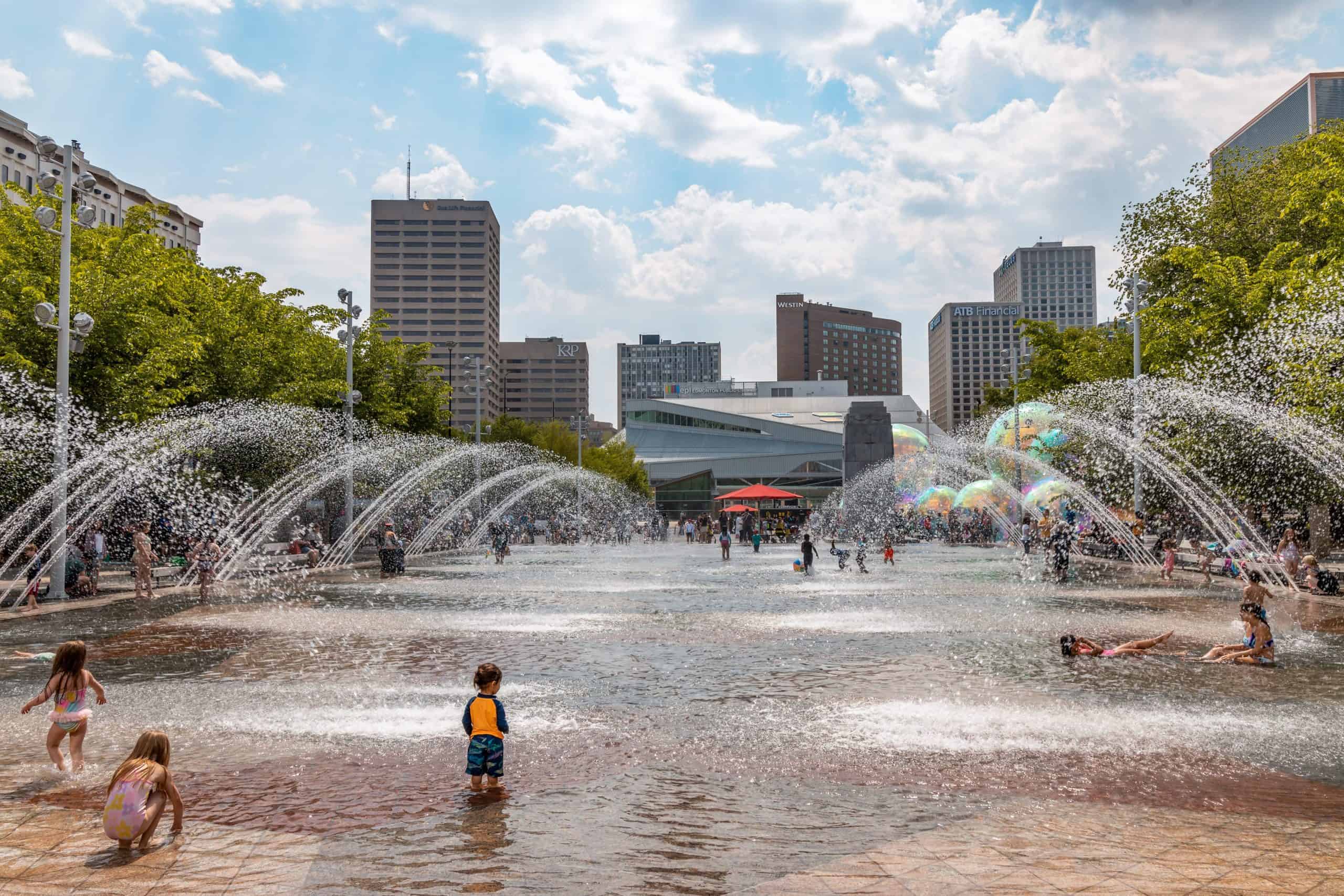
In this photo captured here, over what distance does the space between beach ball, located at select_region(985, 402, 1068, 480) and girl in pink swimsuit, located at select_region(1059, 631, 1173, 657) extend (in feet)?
109

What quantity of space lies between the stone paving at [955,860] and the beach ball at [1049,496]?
41499 millimetres

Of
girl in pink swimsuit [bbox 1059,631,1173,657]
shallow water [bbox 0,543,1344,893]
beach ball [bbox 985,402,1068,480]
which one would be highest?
beach ball [bbox 985,402,1068,480]

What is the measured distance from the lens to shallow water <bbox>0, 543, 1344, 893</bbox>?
6.73 meters

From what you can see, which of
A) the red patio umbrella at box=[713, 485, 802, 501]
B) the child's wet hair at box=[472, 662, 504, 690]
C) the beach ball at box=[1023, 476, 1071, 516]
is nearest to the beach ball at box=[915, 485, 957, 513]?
the red patio umbrella at box=[713, 485, 802, 501]

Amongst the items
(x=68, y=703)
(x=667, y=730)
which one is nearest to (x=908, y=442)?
(x=667, y=730)

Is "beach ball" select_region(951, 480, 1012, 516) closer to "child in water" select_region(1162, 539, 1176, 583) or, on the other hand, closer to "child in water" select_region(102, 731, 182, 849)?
"child in water" select_region(1162, 539, 1176, 583)

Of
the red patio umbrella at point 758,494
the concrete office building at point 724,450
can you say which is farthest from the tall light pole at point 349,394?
the concrete office building at point 724,450

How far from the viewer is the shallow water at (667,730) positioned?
6734 millimetres

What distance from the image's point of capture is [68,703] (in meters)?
8.32

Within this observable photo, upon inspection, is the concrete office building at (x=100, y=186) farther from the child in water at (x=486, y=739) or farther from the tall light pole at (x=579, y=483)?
the child in water at (x=486, y=739)

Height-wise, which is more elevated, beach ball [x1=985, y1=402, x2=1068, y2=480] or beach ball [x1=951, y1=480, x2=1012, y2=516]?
beach ball [x1=985, y1=402, x2=1068, y2=480]

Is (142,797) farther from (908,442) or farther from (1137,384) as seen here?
(908,442)

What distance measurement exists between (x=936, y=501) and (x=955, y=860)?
213 ft

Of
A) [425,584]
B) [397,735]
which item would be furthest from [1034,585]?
[397,735]
